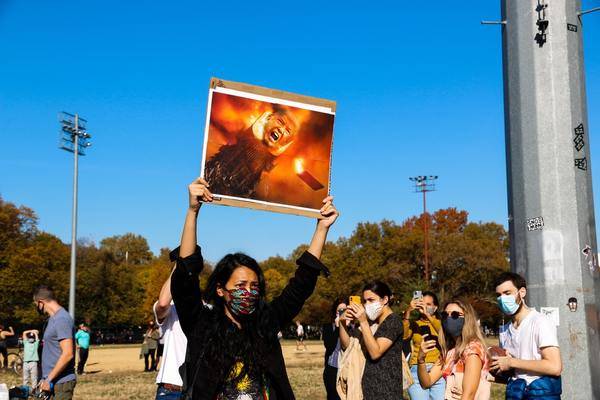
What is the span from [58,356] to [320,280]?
6953 centimetres

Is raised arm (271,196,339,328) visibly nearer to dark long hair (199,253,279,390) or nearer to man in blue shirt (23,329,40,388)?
dark long hair (199,253,279,390)

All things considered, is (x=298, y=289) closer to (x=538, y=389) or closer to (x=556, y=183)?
(x=538, y=389)

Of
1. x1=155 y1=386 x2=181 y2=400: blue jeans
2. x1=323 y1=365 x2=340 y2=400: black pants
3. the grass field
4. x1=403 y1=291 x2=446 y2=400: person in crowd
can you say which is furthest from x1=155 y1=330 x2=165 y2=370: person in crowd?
x1=403 y1=291 x2=446 y2=400: person in crowd

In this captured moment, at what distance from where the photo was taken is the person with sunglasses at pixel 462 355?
5637mm

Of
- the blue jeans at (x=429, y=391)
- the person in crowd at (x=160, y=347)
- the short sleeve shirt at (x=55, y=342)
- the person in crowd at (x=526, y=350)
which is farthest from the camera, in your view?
the blue jeans at (x=429, y=391)

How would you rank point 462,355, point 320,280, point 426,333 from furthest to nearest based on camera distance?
point 320,280 → point 426,333 → point 462,355

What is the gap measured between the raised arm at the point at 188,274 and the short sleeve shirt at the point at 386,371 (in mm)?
3270

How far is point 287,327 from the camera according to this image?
449cm

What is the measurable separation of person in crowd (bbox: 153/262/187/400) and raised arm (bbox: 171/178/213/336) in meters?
2.84

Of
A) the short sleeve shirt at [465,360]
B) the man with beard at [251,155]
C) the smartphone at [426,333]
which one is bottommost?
the short sleeve shirt at [465,360]

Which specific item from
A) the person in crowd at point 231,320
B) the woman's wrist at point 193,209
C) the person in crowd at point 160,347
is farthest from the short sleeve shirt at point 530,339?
the person in crowd at point 160,347

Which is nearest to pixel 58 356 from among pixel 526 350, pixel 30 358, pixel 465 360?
pixel 465 360

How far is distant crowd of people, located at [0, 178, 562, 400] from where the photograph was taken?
3.76 metres

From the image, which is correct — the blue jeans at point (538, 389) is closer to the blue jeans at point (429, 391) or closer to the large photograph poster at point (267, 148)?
the large photograph poster at point (267, 148)
